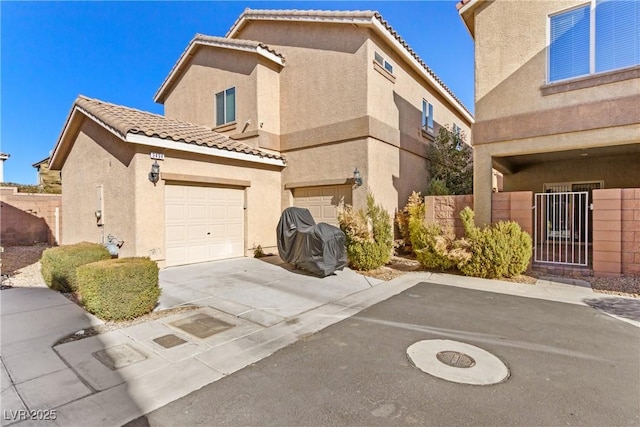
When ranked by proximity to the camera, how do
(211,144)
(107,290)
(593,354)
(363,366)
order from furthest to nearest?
(211,144) < (107,290) < (593,354) < (363,366)

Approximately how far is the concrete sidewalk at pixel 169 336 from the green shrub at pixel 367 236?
91cm

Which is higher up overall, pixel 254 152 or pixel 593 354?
pixel 254 152

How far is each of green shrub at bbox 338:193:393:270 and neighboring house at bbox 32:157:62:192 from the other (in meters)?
22.6

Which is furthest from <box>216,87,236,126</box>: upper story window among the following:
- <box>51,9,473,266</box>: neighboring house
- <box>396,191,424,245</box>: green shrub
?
<box>396,191,424,245</box>: green shrub

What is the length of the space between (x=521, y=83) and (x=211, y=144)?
9.58 m

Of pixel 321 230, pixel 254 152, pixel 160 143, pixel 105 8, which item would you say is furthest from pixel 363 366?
pixel 105 8

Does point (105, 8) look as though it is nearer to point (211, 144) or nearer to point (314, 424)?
point (211, 144)

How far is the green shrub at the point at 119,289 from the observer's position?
539 cm

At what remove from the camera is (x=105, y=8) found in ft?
35.8

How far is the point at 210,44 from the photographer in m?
14.2

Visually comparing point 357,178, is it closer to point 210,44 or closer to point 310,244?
Result: point 310,244

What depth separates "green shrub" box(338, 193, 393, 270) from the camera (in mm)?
9508

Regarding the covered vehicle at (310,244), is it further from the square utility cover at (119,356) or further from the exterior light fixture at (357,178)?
the square utility cover at (119,356)

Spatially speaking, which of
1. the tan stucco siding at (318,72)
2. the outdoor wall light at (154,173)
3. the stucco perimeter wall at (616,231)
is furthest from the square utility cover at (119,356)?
the stucco perimeter wall at (616,231)
